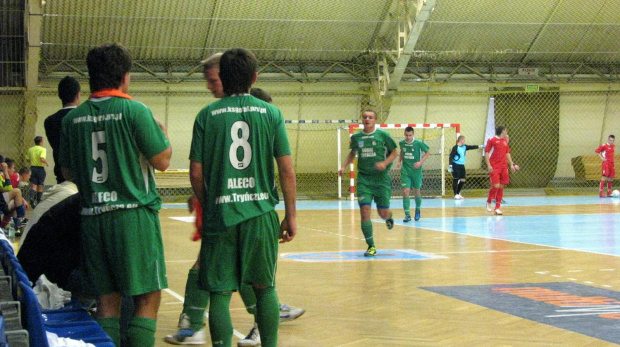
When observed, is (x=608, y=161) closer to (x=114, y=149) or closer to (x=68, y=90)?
(x=68, y=90)

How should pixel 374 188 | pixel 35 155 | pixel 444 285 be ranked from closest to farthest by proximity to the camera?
pixel 444 285, pixel 374 188, pixel 35 155

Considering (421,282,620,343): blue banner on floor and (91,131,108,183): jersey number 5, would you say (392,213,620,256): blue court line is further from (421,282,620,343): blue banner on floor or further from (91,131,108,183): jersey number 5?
(91,131,108,183): jersey number 5

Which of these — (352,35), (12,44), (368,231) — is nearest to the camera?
(368,231)

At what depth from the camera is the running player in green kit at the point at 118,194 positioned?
3994mm

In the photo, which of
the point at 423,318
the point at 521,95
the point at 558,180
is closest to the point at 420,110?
the point at 521,95

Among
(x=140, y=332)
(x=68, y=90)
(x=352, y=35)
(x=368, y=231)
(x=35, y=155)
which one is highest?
(x=352, y=35)

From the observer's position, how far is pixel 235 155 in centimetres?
424

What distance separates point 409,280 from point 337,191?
1919 centimetres

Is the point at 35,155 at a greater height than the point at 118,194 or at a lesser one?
lesser

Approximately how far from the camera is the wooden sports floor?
5691 millimetres

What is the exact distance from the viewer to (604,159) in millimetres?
25844

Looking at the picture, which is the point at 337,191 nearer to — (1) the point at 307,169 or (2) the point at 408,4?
(1) the point at 307,169

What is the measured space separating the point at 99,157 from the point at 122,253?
1.65 feet

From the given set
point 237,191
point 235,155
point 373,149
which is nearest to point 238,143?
point 235,155
